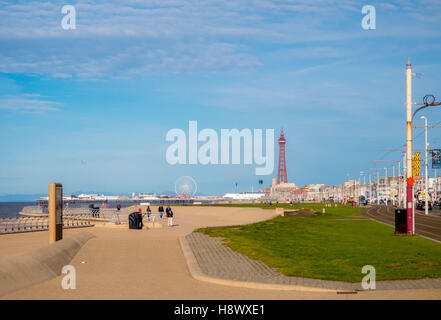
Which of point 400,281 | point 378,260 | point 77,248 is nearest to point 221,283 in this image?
point 400,281

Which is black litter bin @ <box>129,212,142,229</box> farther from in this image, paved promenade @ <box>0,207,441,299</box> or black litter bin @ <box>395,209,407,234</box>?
black litter bin @ <box>395,209,407,234</box>

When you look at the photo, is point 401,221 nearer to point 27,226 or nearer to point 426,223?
point 426,223

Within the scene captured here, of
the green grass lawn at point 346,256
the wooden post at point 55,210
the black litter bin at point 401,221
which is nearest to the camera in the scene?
the green grass lawn at point 346,256

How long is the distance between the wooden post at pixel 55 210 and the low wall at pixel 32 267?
304cm

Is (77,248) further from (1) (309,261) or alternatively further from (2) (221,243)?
(1) (309,261)

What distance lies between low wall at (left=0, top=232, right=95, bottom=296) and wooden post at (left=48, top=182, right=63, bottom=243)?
9.97ft

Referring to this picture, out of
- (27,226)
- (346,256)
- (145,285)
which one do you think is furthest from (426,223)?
(145,285)

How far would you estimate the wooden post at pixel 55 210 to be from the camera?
837 inches

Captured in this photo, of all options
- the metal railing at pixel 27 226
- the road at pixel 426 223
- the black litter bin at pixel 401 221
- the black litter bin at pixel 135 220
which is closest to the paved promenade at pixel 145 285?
the black litter bin at pixel 401 221

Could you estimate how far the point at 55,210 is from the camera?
21578 millimetres

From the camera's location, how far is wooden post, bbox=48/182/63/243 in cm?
2125

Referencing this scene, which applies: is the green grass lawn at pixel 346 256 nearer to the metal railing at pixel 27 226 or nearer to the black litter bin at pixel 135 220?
the black litter bin at pixel 135 220
